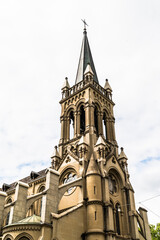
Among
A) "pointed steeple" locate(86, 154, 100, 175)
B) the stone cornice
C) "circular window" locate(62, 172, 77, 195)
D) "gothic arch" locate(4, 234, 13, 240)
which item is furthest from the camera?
"circular window" locate(62, 172, 77, 195)

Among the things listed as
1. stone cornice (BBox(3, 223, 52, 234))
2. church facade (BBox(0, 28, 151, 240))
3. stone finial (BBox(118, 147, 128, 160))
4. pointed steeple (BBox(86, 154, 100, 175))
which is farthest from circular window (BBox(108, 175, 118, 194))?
stone cornice (BBox(3, 223, 52, 234))

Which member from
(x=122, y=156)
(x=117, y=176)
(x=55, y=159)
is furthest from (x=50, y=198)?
(x=122, y=156)

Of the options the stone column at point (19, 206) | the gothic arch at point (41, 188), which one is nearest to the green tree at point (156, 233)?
the gothic arch at point (41, 188)

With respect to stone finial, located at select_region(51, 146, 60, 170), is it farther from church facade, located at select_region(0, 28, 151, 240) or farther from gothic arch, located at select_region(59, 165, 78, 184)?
gothic arch, located at select_region(59, 165, 78, 184)

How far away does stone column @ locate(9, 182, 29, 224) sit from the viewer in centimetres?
2467

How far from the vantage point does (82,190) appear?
85.7 feet

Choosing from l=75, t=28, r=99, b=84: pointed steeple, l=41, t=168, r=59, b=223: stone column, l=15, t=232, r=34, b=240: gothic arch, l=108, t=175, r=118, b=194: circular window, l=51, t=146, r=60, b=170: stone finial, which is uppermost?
l=75, t=28, r=99, b=84: pointed steeple

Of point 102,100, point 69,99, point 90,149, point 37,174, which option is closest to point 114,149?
point 90,149

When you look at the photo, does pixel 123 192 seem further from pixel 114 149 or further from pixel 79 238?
pixel 79 238

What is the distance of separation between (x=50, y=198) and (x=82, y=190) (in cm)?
444

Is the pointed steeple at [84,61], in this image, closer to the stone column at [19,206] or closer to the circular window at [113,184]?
the circular window at [113,184]

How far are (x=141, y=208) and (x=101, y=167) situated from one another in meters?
11.1

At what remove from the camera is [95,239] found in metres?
23.0

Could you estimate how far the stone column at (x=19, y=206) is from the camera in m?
24.7
